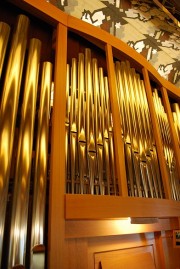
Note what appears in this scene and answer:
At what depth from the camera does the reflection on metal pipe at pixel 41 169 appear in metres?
1.42

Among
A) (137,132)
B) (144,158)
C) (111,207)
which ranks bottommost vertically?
(111,207)

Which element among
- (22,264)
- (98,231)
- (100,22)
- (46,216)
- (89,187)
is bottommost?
(22,264)

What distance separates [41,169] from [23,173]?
0.14 metres

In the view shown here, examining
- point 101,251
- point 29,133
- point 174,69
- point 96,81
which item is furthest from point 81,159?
point 174,69

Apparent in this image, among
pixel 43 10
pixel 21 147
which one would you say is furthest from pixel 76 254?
pixel 43 10

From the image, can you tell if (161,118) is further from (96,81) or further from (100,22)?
(100,22)

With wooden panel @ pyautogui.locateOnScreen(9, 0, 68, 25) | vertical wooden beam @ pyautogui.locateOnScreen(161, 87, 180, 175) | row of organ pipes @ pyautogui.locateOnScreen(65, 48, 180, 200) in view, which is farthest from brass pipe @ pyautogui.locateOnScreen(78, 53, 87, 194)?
vertical wooden beam @ pyautogui.locateOnScreen(161, 87, 180, 175)

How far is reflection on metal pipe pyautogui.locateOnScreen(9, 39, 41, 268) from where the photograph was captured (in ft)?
4.25

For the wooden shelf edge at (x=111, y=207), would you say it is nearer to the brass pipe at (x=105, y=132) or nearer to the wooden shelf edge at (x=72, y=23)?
the brass pipe at (x=105, y=132)

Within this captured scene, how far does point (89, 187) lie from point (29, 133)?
0.66 m

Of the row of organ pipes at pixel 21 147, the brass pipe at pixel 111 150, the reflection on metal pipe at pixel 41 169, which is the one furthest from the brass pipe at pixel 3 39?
the brass pipe at pixel 111 150

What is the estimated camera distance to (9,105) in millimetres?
1676

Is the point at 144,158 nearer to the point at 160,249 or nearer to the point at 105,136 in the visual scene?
the point at 105,136

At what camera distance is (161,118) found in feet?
10.8
